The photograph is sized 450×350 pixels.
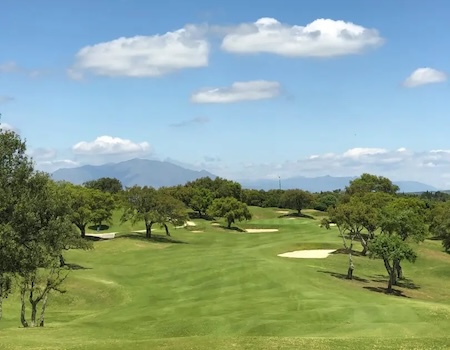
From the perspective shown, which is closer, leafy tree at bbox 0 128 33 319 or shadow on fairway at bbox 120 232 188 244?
leafy tree at bbox 0 128 33 319

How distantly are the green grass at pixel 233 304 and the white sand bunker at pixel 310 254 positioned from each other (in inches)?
93.7

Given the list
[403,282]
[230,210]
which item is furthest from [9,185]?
[230,210]

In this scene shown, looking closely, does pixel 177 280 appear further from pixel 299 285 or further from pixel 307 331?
pixel 307 331

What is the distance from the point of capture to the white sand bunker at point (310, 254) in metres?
87.1

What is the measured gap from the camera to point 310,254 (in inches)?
3565

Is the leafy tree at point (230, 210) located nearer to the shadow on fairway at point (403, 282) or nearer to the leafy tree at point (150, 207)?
the leafy tree at point (150, 207)

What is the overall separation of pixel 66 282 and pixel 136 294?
9.88m

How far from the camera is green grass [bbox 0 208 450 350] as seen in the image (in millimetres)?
31266

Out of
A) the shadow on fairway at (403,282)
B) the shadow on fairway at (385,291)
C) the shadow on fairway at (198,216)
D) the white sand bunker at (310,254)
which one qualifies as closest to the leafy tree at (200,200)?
the shadow on fairway at (198,216)

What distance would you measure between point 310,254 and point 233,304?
43690 mm

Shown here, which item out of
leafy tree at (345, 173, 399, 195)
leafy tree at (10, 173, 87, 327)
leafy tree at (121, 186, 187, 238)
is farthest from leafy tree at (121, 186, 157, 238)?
leafy tree at (345, 173, 399, 195)

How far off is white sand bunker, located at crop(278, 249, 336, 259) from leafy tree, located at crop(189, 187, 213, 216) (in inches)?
3153

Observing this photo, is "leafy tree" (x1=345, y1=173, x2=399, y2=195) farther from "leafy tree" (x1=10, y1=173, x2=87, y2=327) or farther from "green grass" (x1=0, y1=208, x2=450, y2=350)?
"leafy tree" (x1=10, y1=173, x2=87, y2=327)

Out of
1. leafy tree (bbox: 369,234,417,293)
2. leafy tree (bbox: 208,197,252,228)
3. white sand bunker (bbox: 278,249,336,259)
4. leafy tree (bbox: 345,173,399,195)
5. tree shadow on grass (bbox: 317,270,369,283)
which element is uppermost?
leafy tree (bbox: 345,173,399,195)
